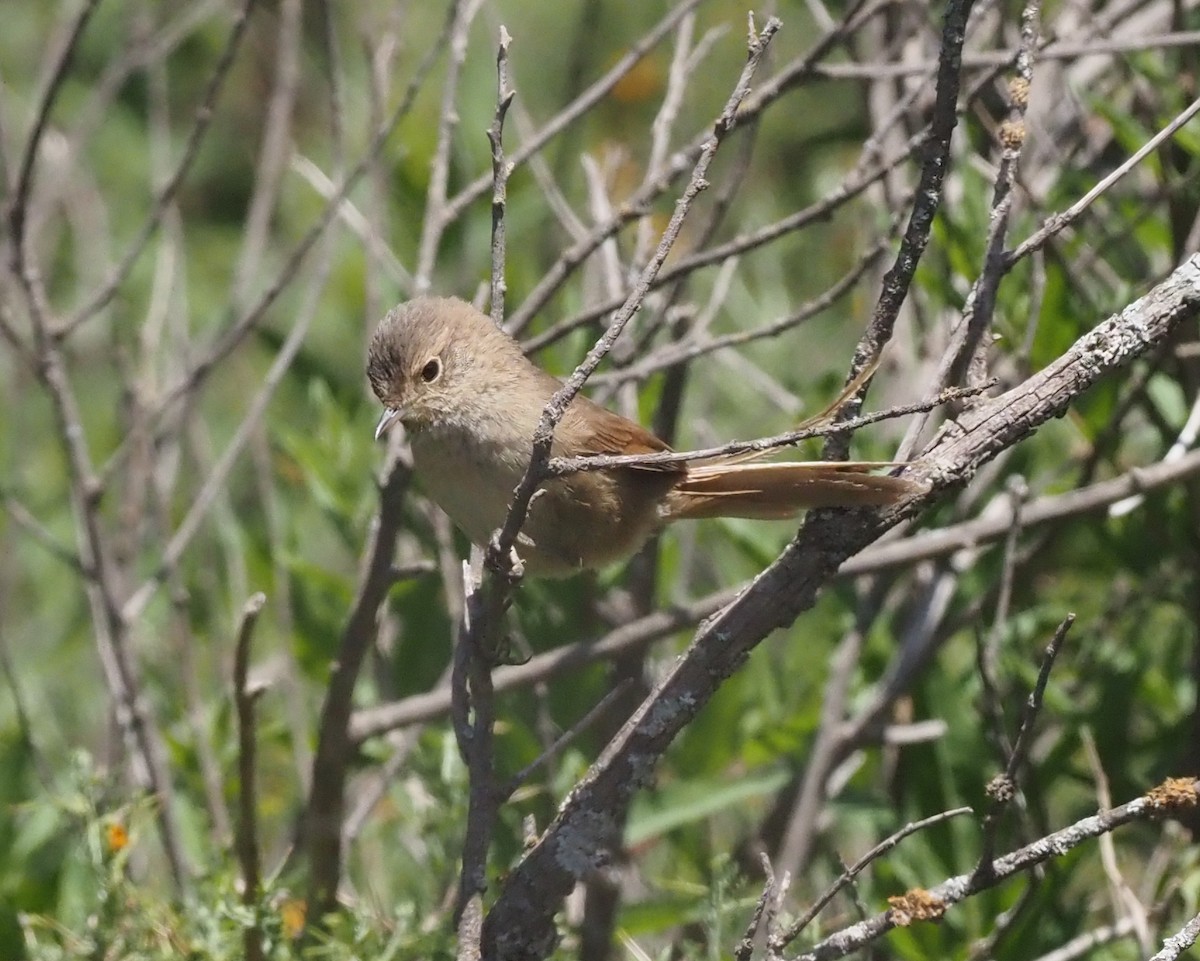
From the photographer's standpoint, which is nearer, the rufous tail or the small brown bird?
the rufous tail

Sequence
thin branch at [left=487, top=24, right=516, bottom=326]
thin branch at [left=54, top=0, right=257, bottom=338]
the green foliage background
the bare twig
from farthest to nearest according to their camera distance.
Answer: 1. thin branch at [left=54, top=0, right=257, bottom=338]
2. the green foliage background
3. the bare twig
4. thin branch at [left=487, top=24, right=516, bottom=326]

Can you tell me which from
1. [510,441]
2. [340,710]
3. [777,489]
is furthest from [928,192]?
[340,710]

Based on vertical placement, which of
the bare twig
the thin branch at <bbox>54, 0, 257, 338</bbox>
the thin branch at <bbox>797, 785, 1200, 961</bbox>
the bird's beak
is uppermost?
the thin branch at <bbox>54, 0, 257, 338</bbox>

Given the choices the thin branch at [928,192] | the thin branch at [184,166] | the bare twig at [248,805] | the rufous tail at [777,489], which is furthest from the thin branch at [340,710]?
the thin branch at [928,192]

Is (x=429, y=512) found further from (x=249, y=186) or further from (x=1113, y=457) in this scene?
(x=249, y=186)

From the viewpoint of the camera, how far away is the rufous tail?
2.37 meters

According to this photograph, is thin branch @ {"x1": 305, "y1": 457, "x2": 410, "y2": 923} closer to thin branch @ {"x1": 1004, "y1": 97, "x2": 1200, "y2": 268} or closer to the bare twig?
the bare twig

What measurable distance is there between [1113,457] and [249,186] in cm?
481

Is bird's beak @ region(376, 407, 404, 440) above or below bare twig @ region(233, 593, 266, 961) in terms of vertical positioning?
above

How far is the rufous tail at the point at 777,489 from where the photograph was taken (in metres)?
2.37

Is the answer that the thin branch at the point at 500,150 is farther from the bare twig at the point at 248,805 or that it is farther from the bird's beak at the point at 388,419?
the bare twig at the point at 248,805

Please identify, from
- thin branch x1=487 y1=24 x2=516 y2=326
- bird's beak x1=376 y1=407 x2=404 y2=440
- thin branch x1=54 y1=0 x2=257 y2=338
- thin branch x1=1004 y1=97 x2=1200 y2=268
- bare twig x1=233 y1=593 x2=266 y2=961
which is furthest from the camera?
thin branch x1=54 y1=0 x2=257 y2=338

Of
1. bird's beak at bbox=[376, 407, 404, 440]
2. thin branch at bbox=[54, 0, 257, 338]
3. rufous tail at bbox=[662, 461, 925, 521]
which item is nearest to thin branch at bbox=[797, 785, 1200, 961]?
rufous tail at bbox=[662, 461, 925, 521]

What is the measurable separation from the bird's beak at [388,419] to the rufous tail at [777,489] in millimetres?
598
